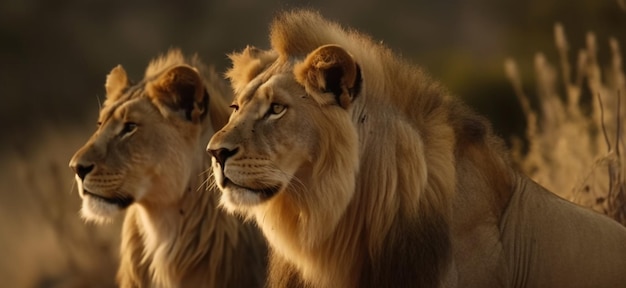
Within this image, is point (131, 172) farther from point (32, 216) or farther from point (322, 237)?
point (32, 216)

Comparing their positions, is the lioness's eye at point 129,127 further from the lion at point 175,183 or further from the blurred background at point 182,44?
the blurred background at point 182,44

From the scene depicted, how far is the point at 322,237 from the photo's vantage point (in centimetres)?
587

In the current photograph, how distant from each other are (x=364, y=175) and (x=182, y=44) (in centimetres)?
2015

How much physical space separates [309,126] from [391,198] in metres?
0.43

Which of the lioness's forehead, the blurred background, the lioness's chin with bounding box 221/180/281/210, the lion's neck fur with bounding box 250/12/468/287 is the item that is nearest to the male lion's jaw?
the lioness's chin with bounding box 221/180/281/210

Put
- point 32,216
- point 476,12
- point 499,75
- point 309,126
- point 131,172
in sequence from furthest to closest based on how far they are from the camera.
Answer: point 476,12, point 499,75, point 32,216, point 131,172, point 309,126

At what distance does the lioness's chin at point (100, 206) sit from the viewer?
683cm

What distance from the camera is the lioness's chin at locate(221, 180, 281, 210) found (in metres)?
5.70

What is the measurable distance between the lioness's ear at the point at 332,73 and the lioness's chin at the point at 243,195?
436 millimetres

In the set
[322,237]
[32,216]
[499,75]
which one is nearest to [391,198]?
[322,237]

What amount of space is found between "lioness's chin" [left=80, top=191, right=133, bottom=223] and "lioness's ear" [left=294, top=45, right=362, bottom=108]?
142cm

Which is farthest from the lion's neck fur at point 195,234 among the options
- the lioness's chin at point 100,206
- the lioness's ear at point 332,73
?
the lioness's ear at point 332,73

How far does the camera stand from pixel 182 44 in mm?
25812

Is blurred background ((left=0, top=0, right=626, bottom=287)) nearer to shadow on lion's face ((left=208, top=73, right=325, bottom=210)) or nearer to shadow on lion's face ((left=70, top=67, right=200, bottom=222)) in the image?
shadow on lion's face ((left=70, top=67, right=200, bottom=222))
